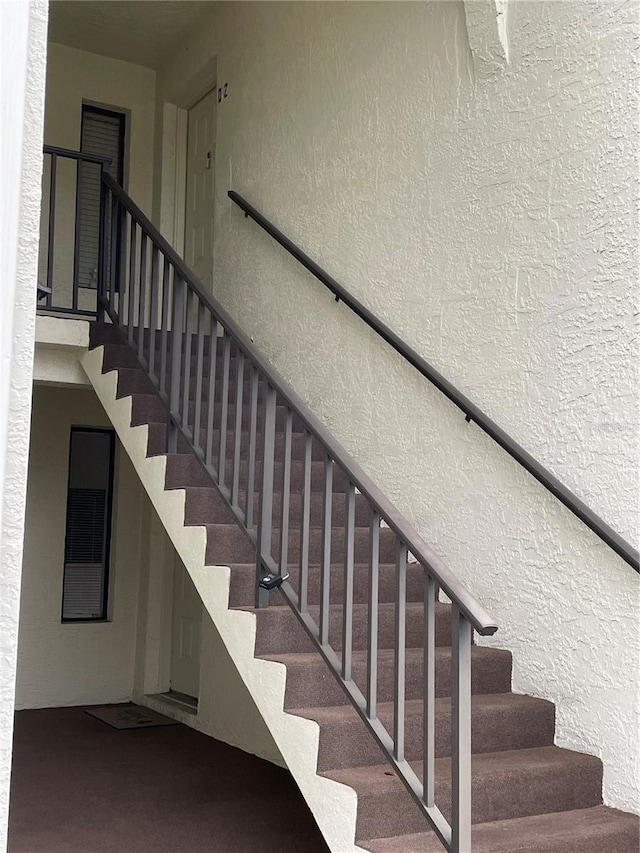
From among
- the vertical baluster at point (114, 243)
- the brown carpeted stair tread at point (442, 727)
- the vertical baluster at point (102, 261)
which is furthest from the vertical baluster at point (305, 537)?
the vertical baluster at point (114, 243)

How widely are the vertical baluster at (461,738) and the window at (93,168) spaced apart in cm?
510

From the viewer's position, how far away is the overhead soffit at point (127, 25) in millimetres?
6125

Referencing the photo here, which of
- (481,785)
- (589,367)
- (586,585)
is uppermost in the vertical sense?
(589,367)

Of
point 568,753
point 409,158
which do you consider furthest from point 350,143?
point 568,753

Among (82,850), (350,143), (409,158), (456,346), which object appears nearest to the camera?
(82,850)

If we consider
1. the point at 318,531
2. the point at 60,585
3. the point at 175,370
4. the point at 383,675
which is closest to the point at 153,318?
the point at 175,370

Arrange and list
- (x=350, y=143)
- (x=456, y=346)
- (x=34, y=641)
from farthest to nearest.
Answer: (x=34, y=641) → (x=350, y=143) → (x=456, y=346)

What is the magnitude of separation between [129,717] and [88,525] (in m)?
1.42

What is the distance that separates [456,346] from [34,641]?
3999 mm

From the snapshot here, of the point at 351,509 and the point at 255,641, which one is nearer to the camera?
the point at 351,509

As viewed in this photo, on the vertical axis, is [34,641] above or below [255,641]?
below

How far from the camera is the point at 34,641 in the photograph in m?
6.36

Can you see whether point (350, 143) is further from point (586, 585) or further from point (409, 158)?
point (586, 585)

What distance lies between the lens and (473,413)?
3539 mm
